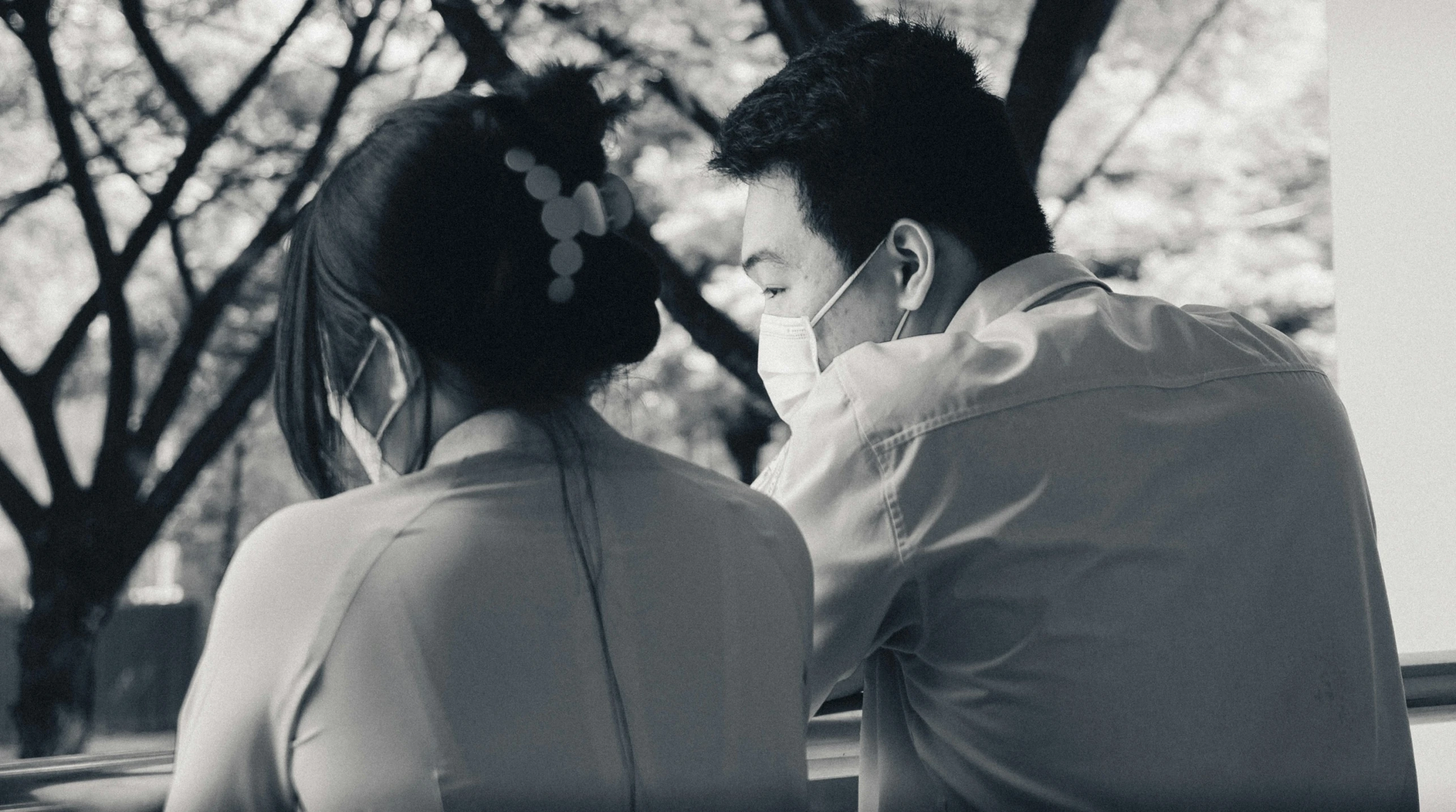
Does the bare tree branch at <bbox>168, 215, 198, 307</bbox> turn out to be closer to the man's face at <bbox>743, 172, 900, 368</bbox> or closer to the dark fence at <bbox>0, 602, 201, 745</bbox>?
the dark fence at <bbox>0, 602, 201, 745</bbox>

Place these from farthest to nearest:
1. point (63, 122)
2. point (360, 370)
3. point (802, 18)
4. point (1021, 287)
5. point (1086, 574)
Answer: point (802, 18), point (63, 122), point (1021, 287), point (1086, 574), point (360, 370)

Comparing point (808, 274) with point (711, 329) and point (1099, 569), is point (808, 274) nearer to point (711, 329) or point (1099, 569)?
point (1099, 569)

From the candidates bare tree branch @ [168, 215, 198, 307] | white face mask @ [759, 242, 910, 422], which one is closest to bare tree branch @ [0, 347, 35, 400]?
bare tree branch @ [168, 215, 198, 307]

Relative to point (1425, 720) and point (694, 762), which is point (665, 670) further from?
point (1425, 720)

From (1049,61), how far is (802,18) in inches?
38.0

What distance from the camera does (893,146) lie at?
134cm

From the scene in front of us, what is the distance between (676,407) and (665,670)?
4.53 metres

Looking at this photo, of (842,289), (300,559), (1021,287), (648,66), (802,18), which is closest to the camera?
(300,559)

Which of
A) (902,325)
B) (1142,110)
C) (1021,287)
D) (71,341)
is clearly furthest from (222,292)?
Answer: (1021,287)

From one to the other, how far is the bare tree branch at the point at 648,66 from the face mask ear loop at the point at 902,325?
13.2 ft

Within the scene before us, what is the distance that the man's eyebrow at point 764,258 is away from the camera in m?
1.41

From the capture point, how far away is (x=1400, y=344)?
2.54 meters

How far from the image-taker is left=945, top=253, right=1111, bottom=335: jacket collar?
1252mm

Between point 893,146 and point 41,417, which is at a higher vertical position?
point 893,146
